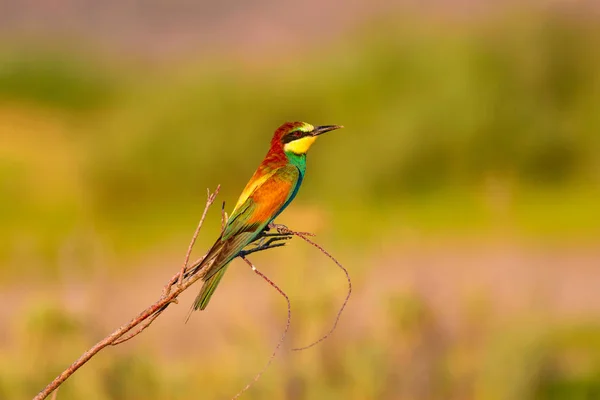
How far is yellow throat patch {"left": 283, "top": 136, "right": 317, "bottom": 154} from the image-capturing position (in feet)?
7.38

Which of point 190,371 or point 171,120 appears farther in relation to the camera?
point 171,120

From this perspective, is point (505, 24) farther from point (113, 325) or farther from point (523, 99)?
point (113, 325)

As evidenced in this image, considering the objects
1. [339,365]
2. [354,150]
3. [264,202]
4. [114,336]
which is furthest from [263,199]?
Answer: [354,150]

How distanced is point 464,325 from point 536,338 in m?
0.30

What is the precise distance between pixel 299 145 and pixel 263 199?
0.19 m

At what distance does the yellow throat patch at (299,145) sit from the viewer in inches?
88.6

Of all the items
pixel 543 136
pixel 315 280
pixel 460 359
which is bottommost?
pixel 543 136

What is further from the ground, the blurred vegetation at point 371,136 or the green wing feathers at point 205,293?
the green wing feathers at point 205,293

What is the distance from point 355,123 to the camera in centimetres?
939

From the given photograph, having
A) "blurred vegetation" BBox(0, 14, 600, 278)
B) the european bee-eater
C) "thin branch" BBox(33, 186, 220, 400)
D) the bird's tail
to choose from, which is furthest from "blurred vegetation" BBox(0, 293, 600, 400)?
"blurred vegetation" BBox(0, 14, 600, 278)

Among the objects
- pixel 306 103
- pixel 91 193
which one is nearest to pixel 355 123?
pixel 306 103

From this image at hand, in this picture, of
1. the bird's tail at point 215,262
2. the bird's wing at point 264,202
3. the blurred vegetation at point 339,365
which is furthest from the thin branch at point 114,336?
the blurred vegetation at point 339,365

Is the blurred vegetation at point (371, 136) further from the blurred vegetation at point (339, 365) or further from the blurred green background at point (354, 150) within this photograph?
the blurred vegetation at point (339, 365)

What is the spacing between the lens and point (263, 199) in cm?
212
